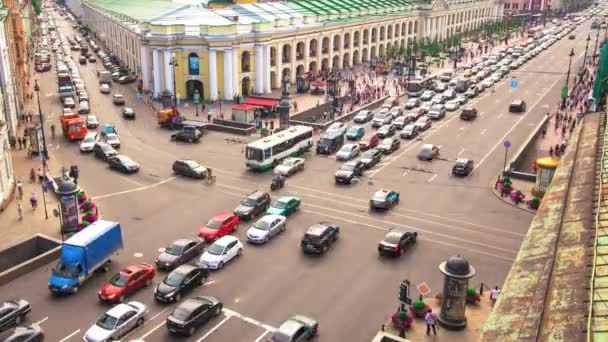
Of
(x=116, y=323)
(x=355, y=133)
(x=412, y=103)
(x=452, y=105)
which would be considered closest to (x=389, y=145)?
(x=355, y=133)

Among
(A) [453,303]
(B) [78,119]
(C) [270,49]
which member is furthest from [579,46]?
(A) [453,303]

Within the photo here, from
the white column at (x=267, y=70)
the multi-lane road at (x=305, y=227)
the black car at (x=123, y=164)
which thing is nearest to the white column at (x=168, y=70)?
the white column at (x=267, y=70)

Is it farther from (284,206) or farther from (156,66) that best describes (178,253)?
(156,66)

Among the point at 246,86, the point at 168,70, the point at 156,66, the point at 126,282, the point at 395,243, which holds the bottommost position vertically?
the point at 126,282

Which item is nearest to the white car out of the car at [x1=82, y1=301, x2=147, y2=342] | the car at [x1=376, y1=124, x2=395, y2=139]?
the car at [x1=82, y1=301, x2=147, y2=342]

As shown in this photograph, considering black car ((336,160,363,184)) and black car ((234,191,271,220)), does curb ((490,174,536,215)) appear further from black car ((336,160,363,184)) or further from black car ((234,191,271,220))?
black car ((234,191,271,220))

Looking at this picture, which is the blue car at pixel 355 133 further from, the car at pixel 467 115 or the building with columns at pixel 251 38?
the building with columns at pixel 251 38

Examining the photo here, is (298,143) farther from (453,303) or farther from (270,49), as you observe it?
(270,49)

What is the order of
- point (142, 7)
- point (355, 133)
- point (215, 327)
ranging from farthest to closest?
point (142, 7), point (355, 133), point (215, 327)
